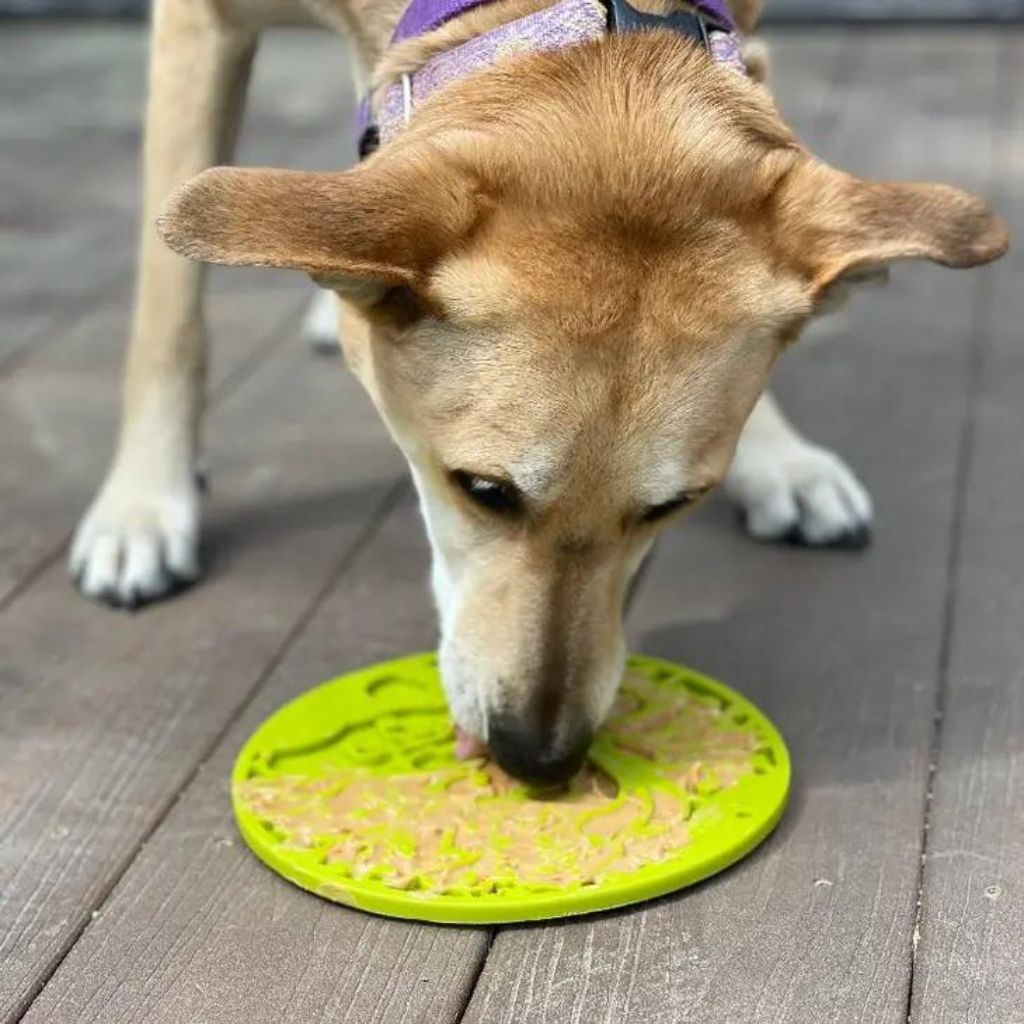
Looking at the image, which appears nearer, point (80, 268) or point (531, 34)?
point (531, 34)

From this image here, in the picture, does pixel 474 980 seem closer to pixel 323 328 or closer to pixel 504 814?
pixel 504 814

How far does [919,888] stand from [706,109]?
99 centimetres

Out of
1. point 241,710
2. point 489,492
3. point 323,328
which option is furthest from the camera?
point 323,328

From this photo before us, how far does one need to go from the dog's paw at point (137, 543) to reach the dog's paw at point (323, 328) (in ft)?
3.15

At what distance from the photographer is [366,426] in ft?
11.5

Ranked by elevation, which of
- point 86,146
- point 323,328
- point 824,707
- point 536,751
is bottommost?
point 86,146

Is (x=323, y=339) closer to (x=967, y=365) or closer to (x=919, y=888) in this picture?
(x=967, y=365)

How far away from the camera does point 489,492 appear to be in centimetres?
206

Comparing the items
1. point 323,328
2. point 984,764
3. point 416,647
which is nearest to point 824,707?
point 984,764

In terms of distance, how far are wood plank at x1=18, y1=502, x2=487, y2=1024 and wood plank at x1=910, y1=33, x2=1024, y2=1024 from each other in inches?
21.1

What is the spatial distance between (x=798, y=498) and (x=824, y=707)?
0.66 meters

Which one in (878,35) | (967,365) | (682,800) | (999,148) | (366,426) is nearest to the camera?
(682,800)

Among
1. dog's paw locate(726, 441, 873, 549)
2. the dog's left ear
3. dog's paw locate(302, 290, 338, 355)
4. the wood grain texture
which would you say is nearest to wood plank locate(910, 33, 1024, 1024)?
dog's paw locate(726, 441, 873, 549)

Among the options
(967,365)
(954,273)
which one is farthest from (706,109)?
(954,273)
